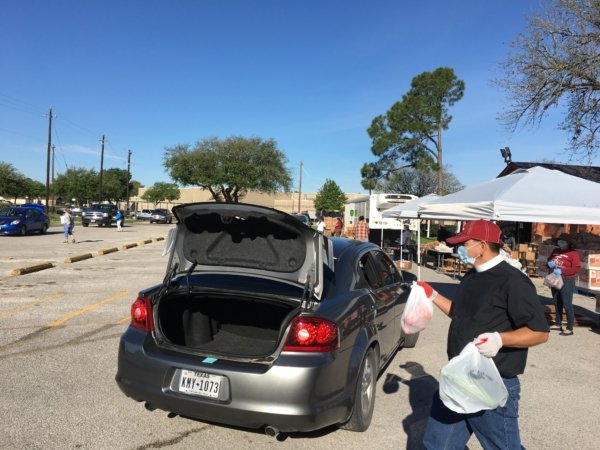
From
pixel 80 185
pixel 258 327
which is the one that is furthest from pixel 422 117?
pixel 80 185

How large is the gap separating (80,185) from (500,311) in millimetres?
76674

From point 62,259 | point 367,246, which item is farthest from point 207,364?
point 62,259

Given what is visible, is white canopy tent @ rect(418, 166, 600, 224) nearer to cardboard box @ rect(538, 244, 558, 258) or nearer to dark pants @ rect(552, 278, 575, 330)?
dark pants @ rect(552, 278, 575, 330)

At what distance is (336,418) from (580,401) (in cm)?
295

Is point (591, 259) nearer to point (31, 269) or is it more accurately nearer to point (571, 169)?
point (31, 269)

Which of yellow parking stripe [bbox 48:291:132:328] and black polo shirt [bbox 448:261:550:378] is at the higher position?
black polo shirt [bbox 448:261:550:378]

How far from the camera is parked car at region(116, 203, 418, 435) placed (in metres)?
2.98

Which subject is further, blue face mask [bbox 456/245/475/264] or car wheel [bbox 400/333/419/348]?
car wheel [bbox 400/333/419/348]

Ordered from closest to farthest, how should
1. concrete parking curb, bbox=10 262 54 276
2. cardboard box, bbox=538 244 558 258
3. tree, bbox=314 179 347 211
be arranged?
cardboard box, bbox=538 244 558 258
concrete parking curb, bbox=10 262 54 276
tree, bbox=314 179 347 211

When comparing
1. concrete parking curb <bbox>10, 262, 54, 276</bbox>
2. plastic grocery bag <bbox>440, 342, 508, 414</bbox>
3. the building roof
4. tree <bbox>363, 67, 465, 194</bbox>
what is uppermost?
tree <bbox>363, 67, 465, 194</bbox>

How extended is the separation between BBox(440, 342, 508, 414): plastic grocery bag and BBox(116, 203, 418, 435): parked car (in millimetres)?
884

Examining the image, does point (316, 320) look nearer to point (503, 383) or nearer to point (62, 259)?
point (503, 383)

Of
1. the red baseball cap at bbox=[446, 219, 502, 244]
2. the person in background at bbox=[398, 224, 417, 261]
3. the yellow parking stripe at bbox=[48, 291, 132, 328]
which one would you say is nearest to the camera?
the red baseball cap at bbox=[446, 219, 502, 244]

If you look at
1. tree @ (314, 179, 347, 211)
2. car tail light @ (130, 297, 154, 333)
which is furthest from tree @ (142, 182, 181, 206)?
car tail light @ (130, 297, 154, 333)
